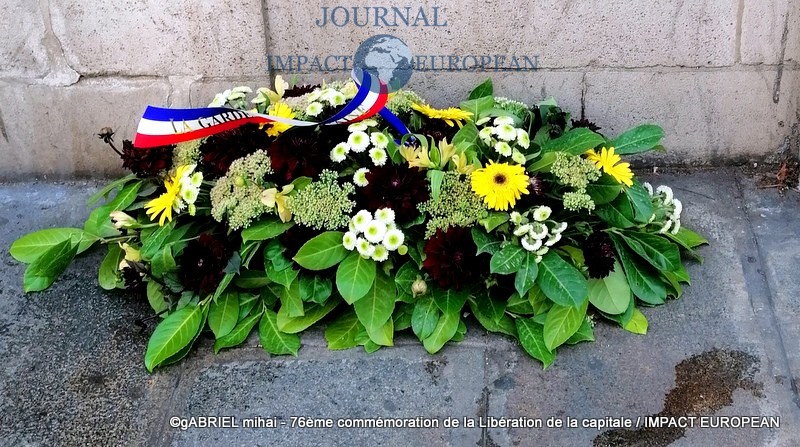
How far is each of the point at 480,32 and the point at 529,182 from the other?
940mm

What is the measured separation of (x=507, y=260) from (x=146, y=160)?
1.47 meters

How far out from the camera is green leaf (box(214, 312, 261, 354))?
2682 mm

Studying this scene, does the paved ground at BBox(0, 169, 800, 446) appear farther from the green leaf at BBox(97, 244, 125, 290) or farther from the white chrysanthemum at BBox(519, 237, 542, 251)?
the white chrysanthemum at BBox(519, 237, 542, 251)

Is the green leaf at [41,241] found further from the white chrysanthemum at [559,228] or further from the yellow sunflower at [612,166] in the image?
the yellow sunflower at [612,166]

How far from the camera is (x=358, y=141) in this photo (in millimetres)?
2779

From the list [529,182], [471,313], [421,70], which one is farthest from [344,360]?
[421,70]

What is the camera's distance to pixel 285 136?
2.87 m

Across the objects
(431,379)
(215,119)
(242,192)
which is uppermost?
(215,119)

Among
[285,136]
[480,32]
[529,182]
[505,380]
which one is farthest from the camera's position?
[480,32]

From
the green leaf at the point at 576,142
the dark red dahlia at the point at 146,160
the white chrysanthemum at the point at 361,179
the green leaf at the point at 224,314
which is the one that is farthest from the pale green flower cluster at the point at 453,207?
the dark red dahlia at the point at 146,160

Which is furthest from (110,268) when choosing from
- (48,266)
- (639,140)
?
(639,140)

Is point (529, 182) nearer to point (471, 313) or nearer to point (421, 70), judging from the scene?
point (471, 313)

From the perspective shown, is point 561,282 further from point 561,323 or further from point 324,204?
point 324,204

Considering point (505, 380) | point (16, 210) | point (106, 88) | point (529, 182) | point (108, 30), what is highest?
point (108, 30)
